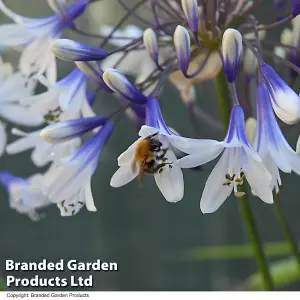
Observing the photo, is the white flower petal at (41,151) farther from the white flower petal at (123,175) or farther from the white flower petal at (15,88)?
the white flower petal at (123,175)

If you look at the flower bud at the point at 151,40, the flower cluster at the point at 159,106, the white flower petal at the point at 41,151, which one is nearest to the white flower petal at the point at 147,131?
the flower cluster at the point at 159,106

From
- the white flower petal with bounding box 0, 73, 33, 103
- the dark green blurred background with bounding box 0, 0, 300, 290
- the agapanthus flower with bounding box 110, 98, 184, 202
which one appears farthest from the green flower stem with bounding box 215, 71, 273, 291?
the dark green blurred background with bounding box 0, 0, 300, 290

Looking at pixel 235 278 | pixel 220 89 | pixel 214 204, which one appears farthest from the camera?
pixel 235 278

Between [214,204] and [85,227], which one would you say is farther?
[85,227]

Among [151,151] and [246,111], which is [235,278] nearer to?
[246,111]

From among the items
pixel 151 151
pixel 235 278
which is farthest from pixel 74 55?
pixel 235 278

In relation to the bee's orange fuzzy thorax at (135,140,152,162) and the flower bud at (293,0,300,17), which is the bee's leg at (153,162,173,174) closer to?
the bee's orange fuzzy thorax at (135,140,152,162)

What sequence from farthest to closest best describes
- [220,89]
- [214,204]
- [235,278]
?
[235,278] → [220,89] → [214,204]
